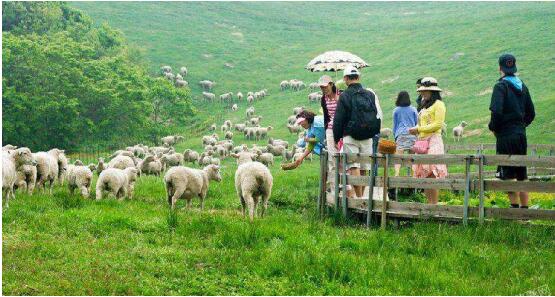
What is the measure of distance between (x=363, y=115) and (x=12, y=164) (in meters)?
8.42

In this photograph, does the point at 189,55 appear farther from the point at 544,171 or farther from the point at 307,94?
the point at 544,171

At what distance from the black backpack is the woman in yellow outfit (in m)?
1.14

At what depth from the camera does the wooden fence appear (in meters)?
11.4

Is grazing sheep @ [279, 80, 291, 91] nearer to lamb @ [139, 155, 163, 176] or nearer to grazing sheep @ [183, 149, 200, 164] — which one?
grazing sheep @ [183, 149, 200, 164]

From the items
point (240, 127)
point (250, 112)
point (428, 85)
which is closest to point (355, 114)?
point (428, 85)

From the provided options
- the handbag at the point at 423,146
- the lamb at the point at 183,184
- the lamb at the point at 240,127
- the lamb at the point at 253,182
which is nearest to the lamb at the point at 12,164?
the lamb at the point at 183,184

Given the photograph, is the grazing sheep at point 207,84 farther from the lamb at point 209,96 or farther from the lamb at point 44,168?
the lamb at point 44,168

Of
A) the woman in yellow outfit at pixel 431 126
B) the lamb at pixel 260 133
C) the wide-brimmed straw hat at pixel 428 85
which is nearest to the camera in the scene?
the woman in yellow outfit at pixel 431 126

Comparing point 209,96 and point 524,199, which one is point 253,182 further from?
point 209,96

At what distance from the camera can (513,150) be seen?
12.1 metres

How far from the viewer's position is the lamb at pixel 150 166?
27.2 meters

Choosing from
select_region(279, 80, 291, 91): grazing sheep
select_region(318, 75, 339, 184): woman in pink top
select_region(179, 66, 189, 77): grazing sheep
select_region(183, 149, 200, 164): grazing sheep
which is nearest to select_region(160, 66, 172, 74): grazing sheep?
select_region(179, 66, 189, 77): grazing sheep

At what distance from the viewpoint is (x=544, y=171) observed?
65.4ft

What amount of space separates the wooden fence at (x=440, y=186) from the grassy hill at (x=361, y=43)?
2279 centimetres
